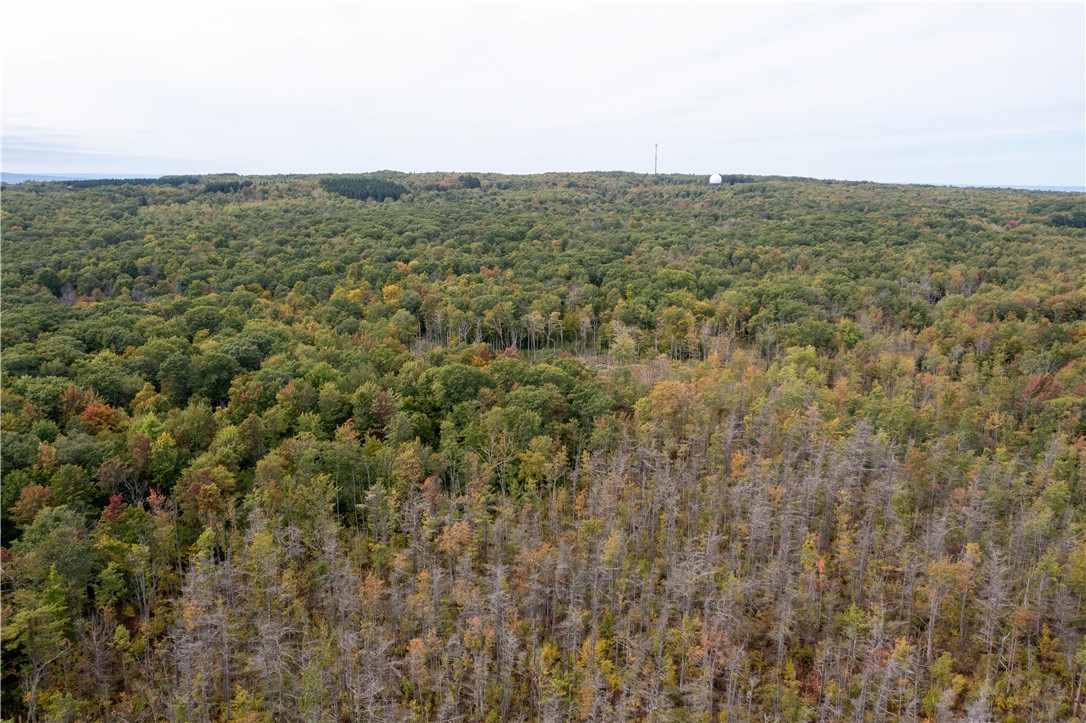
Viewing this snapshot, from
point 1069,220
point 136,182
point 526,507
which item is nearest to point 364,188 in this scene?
point 136,182

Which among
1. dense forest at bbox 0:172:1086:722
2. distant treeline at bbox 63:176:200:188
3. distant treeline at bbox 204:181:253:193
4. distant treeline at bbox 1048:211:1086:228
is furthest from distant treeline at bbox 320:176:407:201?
distant treeline at bbox 1048:211:1086:228

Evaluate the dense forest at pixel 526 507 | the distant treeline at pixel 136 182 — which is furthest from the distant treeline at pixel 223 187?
the dense forest at pixel 526 507

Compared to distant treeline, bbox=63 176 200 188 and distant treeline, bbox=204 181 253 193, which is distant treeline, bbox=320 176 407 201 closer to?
distant treeline, bbox=204 181 253 193

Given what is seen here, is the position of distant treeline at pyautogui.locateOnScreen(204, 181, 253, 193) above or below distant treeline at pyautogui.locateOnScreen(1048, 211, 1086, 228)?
above

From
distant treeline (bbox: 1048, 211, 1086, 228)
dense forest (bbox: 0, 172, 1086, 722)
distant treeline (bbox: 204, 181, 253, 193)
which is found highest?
distant treeline (bbox: 204, 181, 253, 193)

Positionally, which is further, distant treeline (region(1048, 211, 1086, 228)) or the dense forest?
distant treeline (region(1048, 211, 1086, 228))

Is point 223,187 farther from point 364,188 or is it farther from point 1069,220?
point 1069,220
